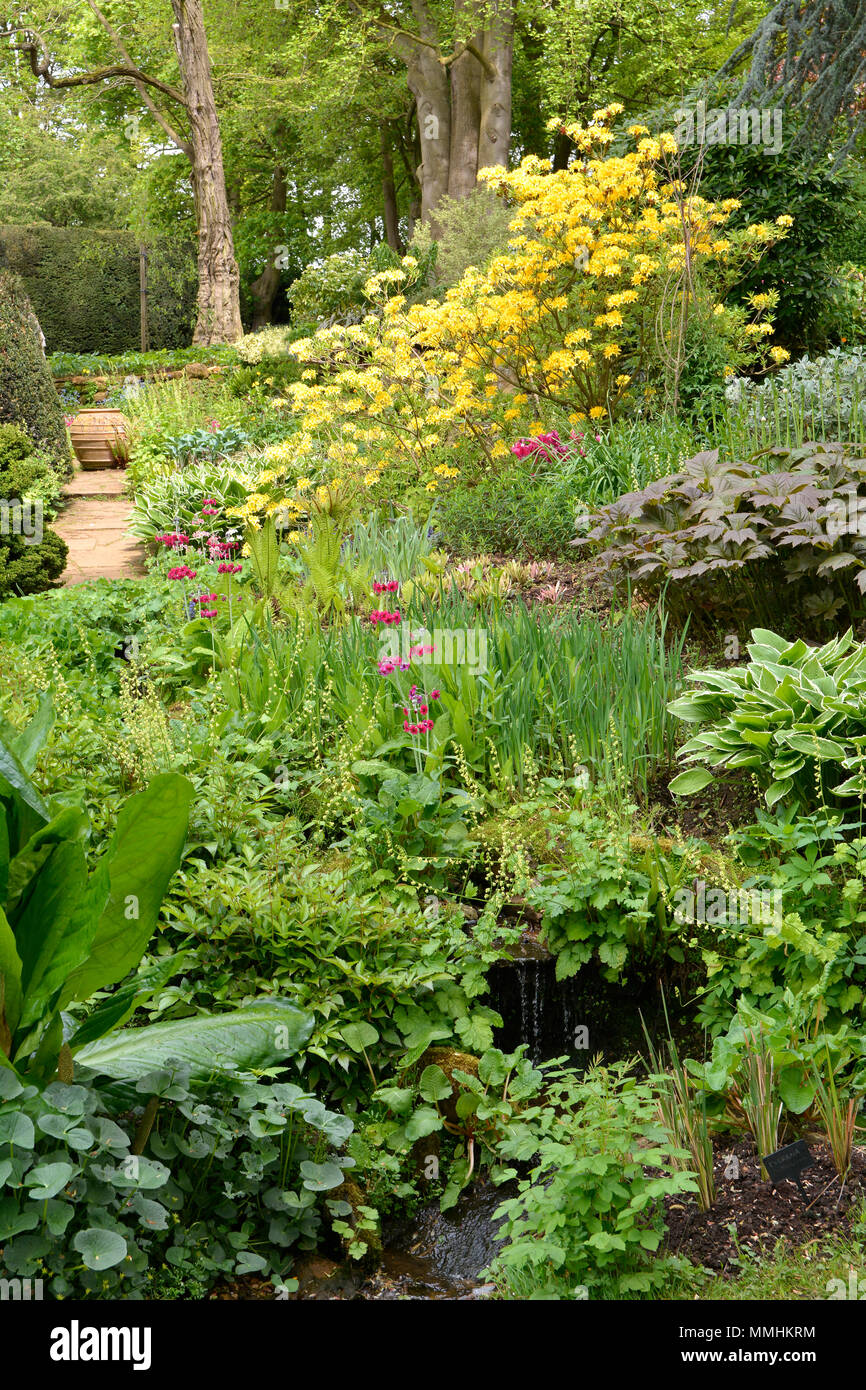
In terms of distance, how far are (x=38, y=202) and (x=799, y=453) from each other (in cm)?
2455

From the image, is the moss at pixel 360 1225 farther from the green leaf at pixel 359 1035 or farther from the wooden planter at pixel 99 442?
the wooden planter at pixel 99 442

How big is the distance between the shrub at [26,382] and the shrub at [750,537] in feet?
24.0

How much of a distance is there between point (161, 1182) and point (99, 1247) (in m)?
0.15

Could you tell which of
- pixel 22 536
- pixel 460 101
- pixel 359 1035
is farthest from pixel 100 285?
pixel 359 1035

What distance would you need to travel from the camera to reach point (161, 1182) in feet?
A: 6.86

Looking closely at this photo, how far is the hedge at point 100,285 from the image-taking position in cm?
2155

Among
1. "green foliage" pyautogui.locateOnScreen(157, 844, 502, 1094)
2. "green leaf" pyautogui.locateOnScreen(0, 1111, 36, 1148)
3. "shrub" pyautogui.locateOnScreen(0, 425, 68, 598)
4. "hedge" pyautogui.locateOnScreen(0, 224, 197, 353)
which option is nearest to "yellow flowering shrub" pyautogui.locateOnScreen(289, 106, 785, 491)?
"shrub" pyautogui.locateOnScreen(0, 425, 68, 598)

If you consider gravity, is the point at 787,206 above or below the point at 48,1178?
above

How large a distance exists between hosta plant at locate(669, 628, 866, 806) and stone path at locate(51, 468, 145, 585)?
13.4 ft

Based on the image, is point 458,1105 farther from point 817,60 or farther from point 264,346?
point 264,346

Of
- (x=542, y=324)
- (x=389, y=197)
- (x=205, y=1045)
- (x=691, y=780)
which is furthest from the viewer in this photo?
(x=389, y=197)

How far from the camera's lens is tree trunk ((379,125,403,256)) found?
74.8 ft

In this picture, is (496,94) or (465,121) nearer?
(496,94)

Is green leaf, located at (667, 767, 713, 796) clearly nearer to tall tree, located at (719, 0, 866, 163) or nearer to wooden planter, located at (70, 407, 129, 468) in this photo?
tall tree, located at (719, 0, 866, 163)
